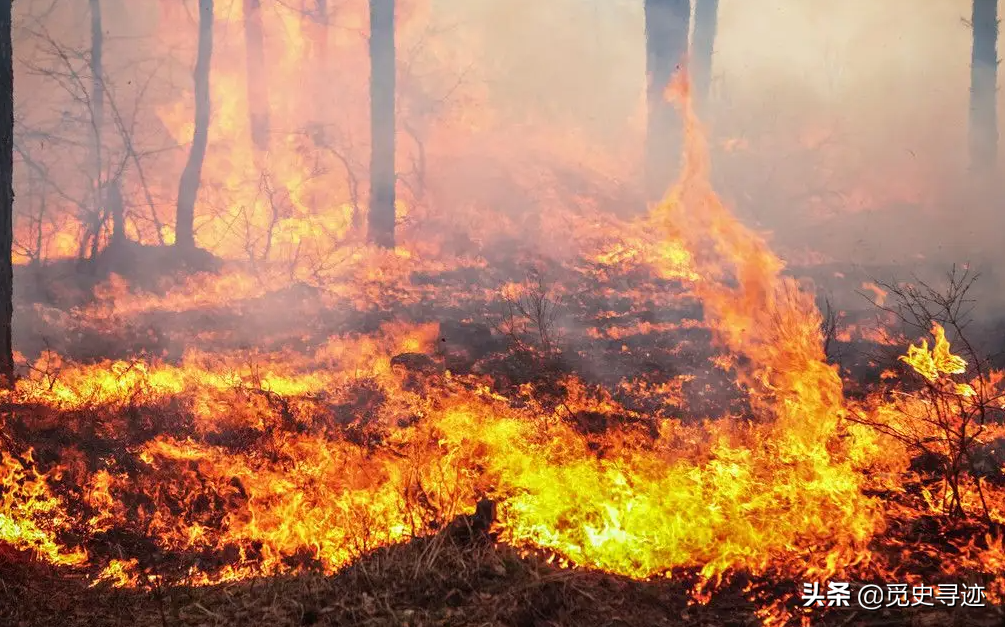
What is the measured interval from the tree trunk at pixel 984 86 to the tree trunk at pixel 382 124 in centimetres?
1664

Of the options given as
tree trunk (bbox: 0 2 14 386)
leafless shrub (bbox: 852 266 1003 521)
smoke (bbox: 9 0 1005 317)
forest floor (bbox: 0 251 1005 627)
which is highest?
smoke (bbox: 9 0 1005 317)

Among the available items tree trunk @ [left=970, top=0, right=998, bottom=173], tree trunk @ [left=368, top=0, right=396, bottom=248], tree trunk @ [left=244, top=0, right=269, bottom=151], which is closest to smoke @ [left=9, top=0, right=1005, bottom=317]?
tree trunk @ [left=244, top=0, right=269, bottom=151]

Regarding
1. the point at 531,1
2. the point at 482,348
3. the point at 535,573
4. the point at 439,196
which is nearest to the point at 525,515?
the point at 535,573

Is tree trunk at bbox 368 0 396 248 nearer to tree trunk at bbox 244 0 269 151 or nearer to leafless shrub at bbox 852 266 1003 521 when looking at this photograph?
tree trunk at bbox 244 0 269 151

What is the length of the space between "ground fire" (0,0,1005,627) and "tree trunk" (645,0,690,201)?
3.4 inches

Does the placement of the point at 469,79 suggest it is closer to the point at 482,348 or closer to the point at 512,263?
the point at 512,263

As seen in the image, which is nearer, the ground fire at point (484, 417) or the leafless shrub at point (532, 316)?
the ground fire at point (484, 417)

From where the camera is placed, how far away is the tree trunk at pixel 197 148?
15.5 meters

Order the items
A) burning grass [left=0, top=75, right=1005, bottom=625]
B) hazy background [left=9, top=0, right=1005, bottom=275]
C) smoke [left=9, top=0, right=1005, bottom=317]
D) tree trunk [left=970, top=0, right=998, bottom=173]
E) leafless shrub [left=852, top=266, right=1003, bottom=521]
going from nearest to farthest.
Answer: burning grass [left=0, top=75, right=1005, bottom=625] → leafless shrub [left=852, top=266, right=1003, bottom=521] → smoke [left=9, top=0, right=1005, bottom=317] → hazy background [left=9, top=0, right=1005, bottom=275] → tree trunk [left=970, top=0, right=998, bottom=173]

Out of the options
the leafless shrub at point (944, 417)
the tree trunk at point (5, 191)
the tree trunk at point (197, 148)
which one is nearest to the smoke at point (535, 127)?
the tree trunk at point (197, 148)

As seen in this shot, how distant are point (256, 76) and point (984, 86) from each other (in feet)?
71.7

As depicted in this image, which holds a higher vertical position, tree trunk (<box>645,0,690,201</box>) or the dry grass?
tree trunk (<box>645,0,690,201</box>)

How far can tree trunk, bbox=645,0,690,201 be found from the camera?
17.7 meters

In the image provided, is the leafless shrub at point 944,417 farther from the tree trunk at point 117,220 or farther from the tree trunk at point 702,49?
the tree trunk at point 117,220
